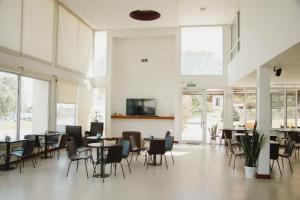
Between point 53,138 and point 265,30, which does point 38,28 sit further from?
point 265,30

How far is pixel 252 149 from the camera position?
6082 millimetres

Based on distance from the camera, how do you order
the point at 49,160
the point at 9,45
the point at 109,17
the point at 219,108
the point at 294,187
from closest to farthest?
1. the point at 294,187
2. the point at 9,45
3. the point at 49,160
4. the point at 109,17
5. the point at 219,108

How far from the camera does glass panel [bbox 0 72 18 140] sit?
23.0ft

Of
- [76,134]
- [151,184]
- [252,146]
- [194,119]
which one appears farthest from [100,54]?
[252,146]

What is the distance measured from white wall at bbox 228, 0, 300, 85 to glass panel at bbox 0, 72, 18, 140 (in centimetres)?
640

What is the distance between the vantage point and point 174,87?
12555mm

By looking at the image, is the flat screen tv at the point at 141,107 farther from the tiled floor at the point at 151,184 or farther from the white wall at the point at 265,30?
the tiled floor at the point at 151,184

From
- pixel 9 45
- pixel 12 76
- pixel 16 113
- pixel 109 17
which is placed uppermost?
pixel 109 17

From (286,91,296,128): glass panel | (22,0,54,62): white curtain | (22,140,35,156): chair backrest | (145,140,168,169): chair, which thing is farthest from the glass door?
(22,140,35,156): chair backrest

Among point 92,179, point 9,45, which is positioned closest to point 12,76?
point 9,45

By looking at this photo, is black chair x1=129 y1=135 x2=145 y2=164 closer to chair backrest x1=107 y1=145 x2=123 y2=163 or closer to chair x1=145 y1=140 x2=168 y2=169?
chair x1=145 y1=140 x2=168 y2=169

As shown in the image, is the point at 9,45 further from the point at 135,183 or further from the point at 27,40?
the point at 135,183

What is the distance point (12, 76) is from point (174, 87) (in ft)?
23.3

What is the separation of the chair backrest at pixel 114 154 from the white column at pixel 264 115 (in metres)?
3.19
